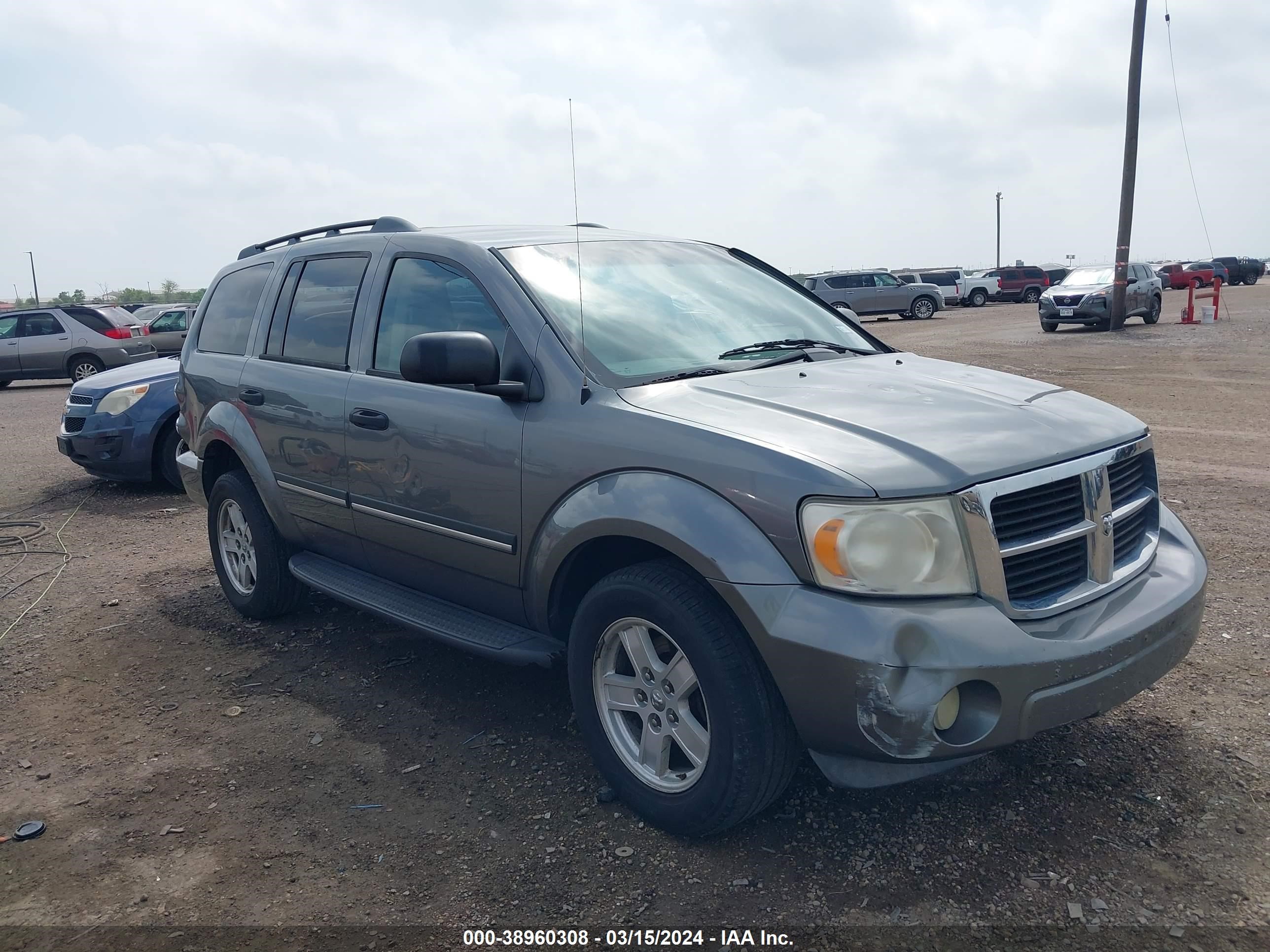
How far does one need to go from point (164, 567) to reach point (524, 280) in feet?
13.5

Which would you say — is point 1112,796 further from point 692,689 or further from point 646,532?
point 646,532

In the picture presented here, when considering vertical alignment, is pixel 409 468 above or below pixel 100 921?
above

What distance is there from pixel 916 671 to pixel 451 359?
175 centimetres

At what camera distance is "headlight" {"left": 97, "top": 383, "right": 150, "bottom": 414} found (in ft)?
29.2

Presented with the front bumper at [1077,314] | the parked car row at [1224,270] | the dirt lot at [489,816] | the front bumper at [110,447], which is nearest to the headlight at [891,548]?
the dirt lot at [489,816]

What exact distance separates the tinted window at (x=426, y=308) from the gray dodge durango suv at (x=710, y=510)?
0.05 feet

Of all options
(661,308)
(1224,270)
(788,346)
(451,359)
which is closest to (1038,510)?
(788,346)

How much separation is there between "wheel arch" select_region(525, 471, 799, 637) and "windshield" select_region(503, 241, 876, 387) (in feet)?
1.50

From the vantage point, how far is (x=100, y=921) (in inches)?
115

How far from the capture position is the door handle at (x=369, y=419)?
4.07 meters

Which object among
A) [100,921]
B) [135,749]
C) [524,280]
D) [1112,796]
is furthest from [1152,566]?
[135,749]

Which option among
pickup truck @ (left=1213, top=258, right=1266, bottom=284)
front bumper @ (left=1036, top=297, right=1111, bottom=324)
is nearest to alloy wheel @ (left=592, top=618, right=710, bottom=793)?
front bumper @ (left=1036, top=297, right=1111, bottom=324)

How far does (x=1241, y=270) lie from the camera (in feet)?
193

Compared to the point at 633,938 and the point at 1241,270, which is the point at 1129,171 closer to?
the point at 633,938
